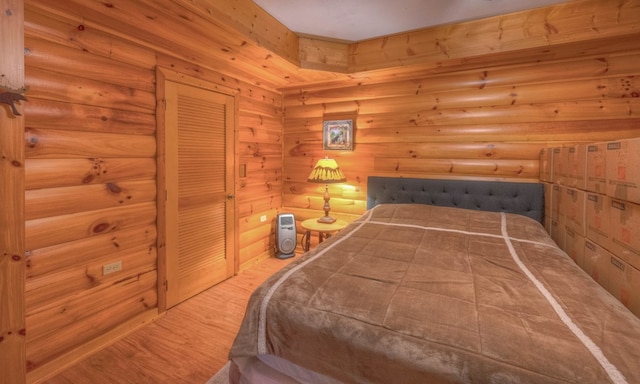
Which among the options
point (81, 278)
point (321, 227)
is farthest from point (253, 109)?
point (81, 278)

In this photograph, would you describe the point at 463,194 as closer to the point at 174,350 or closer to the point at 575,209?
the point at 575,209

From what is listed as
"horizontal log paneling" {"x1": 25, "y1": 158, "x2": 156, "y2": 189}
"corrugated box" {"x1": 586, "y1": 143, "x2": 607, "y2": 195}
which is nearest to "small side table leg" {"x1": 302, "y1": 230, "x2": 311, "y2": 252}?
"horizontal log paneling" {"x1": 25, "y1": 158, "x2": 156, "y2": 189}

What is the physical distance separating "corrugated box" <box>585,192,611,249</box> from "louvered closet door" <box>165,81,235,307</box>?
9.95ft

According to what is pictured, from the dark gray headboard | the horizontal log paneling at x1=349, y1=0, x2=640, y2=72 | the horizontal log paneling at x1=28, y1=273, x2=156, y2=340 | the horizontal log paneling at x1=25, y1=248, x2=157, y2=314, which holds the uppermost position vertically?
the horizontal log paneling at x1=349, y1=0, x2=640, y2=72

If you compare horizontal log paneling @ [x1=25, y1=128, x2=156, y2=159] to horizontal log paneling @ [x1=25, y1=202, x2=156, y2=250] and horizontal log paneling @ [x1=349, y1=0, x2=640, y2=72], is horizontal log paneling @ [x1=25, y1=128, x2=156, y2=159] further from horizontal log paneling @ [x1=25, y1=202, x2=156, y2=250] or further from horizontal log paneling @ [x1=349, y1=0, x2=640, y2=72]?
horizontal log paneling @ [x1=349, y1=0, x2=640, y2=72]

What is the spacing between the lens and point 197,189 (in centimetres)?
282

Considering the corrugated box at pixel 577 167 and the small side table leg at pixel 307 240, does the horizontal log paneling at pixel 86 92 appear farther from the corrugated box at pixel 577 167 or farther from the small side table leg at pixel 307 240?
the corrugated box at pixel 577 167

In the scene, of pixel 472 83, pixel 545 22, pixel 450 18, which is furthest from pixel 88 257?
pixel 545 22

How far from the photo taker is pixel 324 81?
11.6 feet

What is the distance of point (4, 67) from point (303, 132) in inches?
115

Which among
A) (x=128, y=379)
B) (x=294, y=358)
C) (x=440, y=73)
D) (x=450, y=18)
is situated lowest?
(x=128, y=379)

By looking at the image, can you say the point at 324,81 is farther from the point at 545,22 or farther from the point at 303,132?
the point at 545,22

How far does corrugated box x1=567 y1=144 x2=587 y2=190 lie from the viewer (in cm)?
182

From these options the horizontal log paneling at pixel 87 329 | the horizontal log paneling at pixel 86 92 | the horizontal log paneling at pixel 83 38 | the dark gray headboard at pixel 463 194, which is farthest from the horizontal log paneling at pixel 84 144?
the dark gray headboard at pixel 463 194
